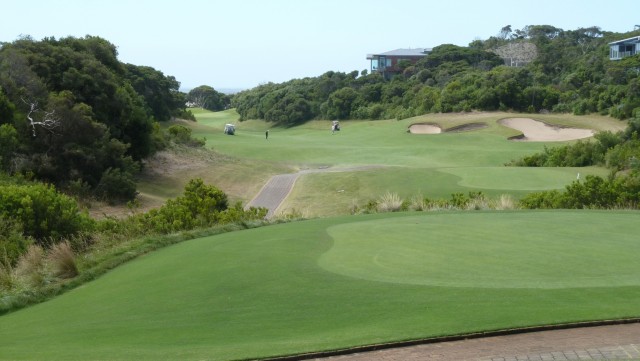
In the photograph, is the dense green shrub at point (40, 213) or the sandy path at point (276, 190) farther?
the sandy path at point (276, 190)

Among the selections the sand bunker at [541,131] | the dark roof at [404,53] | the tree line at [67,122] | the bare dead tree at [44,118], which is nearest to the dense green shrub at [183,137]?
the tree line at [67,122]

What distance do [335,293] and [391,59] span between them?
11166 centimetres

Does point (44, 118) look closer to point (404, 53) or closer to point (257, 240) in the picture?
point (257, 240)

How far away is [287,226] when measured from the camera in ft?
60.6

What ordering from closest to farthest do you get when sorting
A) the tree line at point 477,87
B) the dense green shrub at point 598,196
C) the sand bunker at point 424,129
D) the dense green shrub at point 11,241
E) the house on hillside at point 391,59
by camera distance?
Result: the dense green shrub at point 11,241, the dense green shrub at point 598,196, the sand bunker at point 424,129, the tree line at point 477,87, the house on hillside at point 391,59

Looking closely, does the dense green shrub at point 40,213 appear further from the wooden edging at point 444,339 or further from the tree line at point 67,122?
the wooden edging at point 444,339

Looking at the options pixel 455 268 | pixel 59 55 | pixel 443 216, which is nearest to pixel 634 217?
pixel 443 216

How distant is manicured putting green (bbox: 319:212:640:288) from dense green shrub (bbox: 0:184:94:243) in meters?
7.35

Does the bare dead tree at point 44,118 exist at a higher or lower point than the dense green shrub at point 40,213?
higher

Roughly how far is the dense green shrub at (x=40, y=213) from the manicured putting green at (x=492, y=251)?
7.35 metres

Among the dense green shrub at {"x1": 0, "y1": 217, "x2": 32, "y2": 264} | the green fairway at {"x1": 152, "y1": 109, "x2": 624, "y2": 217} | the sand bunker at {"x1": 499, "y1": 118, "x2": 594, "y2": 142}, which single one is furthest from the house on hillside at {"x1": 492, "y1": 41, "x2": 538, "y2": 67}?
the dense green shrub at {"x1": 0, "y1": 217, "x2": 32, "y2": 264}

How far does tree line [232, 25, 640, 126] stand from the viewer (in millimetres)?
66375

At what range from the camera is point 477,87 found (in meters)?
70.9

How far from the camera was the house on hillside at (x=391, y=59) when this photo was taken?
4395 inches
